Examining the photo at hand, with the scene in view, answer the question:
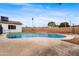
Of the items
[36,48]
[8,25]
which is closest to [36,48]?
[36,48]

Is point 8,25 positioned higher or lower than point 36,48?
higher

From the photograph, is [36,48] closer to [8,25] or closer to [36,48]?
[36,48]

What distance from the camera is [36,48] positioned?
3.83 metres

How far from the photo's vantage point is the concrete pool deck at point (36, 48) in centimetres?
381

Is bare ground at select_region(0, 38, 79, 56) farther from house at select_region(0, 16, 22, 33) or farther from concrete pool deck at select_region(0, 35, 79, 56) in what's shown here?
house at select_region(0, 16, 22, 33)

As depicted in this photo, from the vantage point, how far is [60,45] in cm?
386

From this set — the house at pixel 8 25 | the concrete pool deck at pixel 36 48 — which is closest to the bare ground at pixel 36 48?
the concrete pool deck at pixel 36 48

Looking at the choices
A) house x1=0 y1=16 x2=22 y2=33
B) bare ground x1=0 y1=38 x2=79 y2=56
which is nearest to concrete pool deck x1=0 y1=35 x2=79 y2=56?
bare ground x1=0 y1=38 x2=79 y2=56

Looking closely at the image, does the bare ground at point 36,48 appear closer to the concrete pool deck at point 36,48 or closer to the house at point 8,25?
the concrete pool deck at point 36,48

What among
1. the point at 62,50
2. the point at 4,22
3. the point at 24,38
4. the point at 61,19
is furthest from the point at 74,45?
the point at 4,22

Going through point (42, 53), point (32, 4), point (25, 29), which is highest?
point (32, 4)

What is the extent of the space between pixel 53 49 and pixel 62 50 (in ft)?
0.44

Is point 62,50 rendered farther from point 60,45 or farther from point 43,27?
point 43,27

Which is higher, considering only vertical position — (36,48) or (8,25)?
(8,25)
